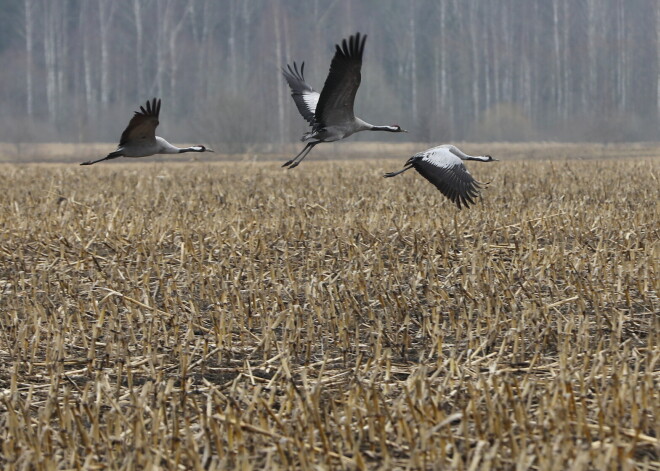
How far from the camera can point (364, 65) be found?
45.5 m

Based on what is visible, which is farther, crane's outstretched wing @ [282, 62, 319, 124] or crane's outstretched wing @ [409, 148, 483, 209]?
crane's outstretched wing @ [282, 62, 319, 124]

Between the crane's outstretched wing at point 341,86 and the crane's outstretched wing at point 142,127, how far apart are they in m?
1.28

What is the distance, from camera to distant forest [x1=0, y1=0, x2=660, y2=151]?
141 feet

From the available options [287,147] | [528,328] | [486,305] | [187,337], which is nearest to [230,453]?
[187,337]

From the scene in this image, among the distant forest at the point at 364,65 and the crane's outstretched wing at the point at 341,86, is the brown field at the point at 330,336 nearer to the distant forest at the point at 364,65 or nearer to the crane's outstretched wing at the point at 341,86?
the crane's outstretched wing at the point at 341,86

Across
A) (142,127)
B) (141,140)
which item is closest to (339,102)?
(142,127)

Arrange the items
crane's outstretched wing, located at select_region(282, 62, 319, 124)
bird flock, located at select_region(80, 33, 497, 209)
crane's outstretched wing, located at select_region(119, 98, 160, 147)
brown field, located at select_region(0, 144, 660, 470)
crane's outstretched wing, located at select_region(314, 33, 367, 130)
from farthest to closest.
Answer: crane's outstretched wing, located at select_region(282, 62, 319, 124), crane's outstretched wing, located at select_region(119, 98, 160, 147), bird flock, located at select_region(80, 33, 497, 209), crane's outstretched wing, located at select_region(314, 33, 367, 130), brown field, located at select_region(0, 144, 660, 470)

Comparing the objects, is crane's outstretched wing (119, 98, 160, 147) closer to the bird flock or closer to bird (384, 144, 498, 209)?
the bird flock

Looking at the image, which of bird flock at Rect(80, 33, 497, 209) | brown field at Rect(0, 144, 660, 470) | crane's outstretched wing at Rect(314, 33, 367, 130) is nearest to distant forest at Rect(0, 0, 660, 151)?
bird flock at Rect(80, 33, 497, 209)

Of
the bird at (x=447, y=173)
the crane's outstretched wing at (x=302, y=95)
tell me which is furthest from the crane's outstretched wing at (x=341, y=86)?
the crane's outstretched wing at (x=302, y=95)

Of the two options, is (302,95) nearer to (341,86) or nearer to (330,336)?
(341,86)

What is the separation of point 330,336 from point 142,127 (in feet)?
12.2

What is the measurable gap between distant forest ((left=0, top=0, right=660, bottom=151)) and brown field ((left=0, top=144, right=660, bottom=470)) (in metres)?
31.1

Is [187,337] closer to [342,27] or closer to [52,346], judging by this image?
[52,346]
